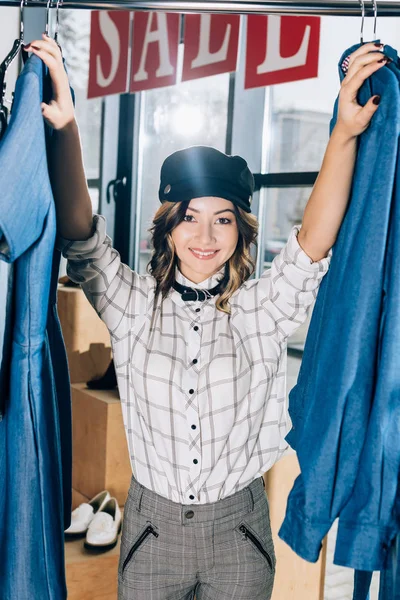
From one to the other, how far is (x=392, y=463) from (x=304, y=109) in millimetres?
2305

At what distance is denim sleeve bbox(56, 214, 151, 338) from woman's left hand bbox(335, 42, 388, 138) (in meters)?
0.56

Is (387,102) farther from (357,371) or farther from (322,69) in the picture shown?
(322,69)

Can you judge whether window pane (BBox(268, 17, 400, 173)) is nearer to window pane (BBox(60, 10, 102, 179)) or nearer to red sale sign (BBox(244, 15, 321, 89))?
red sale sign (BBox(244, 15, 321, 89))

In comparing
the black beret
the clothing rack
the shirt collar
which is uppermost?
the clothing rack

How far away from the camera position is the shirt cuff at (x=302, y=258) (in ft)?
4.36

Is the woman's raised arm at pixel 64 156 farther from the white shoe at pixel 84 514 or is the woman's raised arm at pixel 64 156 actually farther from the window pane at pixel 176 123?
the window pane at pixel 176 123

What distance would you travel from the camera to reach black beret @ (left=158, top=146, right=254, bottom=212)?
1511 mm

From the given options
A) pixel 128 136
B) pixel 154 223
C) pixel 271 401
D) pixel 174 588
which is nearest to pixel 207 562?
pixel 174 588

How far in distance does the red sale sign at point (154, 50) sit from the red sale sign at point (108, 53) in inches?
3.2

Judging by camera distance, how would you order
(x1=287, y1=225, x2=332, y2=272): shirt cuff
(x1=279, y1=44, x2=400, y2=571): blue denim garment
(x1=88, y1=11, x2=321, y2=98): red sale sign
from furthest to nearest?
1. (x1=88, y1=11, x2=321, y2=98): red sale sign
2. (x1=287, y1=225, x2=332, y2=272): shirt cuff
3. (x1=279, y1=44, x2=400, y2=571): blue denim garment

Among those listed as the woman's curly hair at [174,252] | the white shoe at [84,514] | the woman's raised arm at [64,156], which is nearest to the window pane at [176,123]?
the white shoe at [84,514]

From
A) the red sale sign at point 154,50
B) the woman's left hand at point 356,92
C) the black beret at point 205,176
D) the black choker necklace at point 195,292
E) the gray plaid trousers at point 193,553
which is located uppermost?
the red sale sign at point 154,50

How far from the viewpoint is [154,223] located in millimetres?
1612

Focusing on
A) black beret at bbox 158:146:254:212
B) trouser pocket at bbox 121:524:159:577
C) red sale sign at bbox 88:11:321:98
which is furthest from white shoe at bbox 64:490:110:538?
red sale sign at bbox 88:11:321:98
